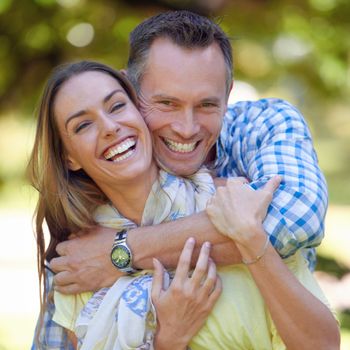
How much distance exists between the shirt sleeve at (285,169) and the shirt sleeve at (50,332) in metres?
0.79

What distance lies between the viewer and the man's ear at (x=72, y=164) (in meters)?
2.91

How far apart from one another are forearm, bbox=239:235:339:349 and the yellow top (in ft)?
0.25

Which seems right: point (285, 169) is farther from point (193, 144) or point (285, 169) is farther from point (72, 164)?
point (72, 164)

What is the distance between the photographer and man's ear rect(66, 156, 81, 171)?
291 cm

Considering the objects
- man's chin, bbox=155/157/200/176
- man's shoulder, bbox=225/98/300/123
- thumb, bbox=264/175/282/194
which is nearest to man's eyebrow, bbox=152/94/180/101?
man's chin, bbox=155/157/200/176

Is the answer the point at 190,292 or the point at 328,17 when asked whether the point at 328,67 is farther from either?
the point at 190,292

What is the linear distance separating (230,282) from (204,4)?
549 cm

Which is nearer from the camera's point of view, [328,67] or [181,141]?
[181,141]

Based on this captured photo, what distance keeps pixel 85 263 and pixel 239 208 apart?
587mm

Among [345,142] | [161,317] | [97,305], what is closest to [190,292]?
[161,317]

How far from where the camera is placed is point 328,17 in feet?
28.4

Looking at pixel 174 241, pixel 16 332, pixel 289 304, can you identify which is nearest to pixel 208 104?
pixel 174 241

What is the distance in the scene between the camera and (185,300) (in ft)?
8.81

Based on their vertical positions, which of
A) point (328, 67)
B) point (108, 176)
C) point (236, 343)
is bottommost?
point (236, 343)
